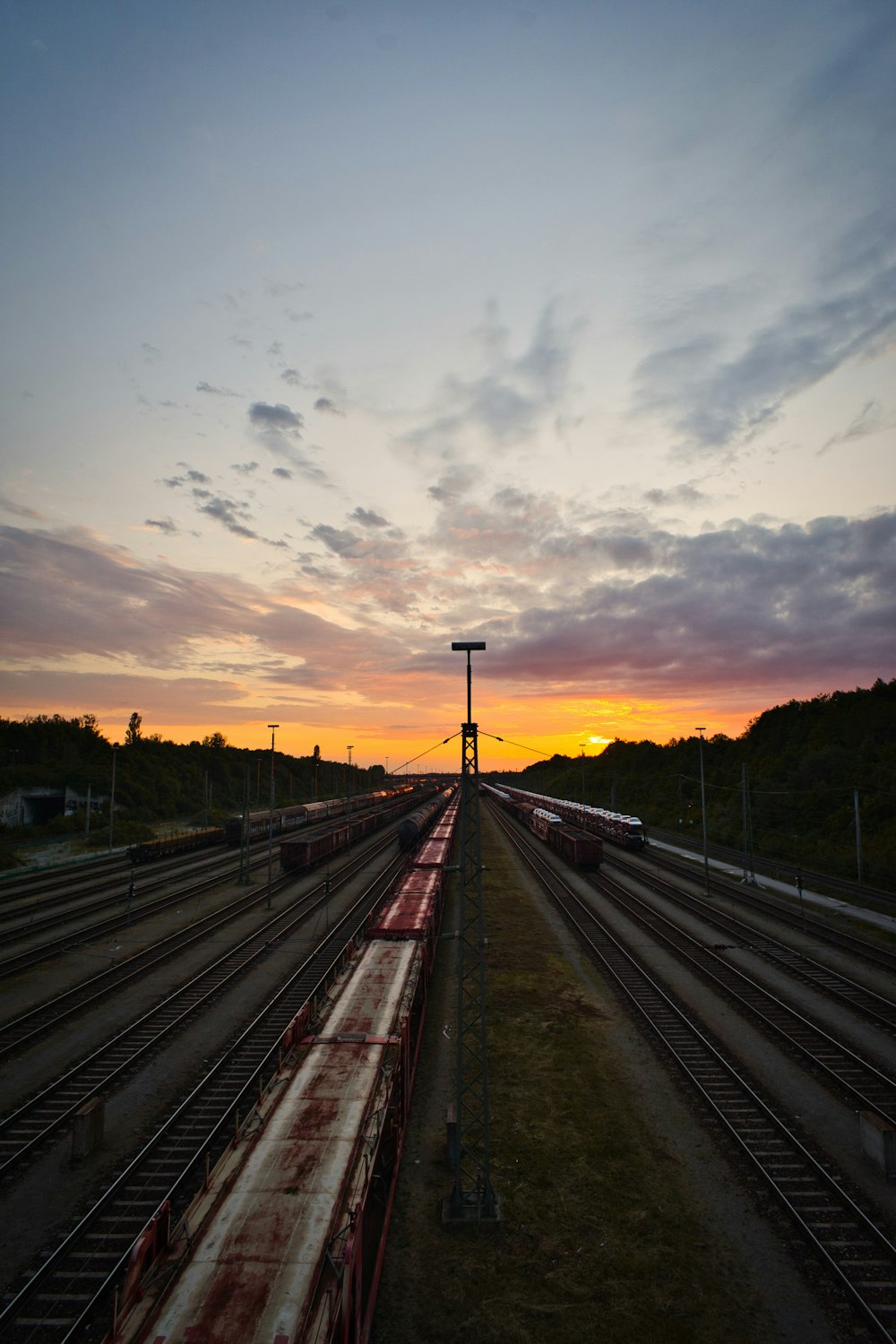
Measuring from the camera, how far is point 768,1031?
75.5 ft

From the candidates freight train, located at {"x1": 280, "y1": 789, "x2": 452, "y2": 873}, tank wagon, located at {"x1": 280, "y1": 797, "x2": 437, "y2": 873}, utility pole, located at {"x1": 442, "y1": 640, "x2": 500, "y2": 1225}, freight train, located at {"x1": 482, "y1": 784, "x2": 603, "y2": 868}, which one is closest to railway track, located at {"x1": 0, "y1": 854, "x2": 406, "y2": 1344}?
utility pole, located at {"x1": 442, "y1": 640, "x2": 500, "y2": 1225}

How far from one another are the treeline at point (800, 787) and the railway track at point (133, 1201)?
43.1 meters

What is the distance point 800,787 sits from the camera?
256 ft

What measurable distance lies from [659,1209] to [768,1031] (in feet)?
37.5

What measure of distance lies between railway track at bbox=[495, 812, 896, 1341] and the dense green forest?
25257 millimetres

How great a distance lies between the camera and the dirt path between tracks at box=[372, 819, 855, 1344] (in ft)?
36.8

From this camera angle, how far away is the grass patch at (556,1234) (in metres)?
11.2

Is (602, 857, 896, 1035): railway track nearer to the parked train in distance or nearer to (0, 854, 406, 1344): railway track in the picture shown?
the parked train in distance

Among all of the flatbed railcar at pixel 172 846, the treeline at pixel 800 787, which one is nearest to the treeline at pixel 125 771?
the flatbed railcar at pixel 172 846

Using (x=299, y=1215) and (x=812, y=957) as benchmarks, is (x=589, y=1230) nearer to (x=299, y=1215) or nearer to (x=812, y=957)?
(x=299, y=1215)

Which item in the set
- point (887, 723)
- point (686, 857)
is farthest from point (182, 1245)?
point (887, 723)

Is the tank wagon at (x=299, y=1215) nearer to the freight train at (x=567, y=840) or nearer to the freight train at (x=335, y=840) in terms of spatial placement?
the freight train at (x=335, y=840)

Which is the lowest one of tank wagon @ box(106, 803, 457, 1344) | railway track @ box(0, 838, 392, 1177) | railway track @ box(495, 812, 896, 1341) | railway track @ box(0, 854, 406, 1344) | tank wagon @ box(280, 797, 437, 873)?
railway track @ box(0, 838, 392, 1177)

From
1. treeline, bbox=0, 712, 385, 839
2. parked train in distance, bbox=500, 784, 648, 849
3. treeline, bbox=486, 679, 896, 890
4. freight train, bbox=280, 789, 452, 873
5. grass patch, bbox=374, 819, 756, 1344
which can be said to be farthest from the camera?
treeline, bbox=0, 712, 385, 839
